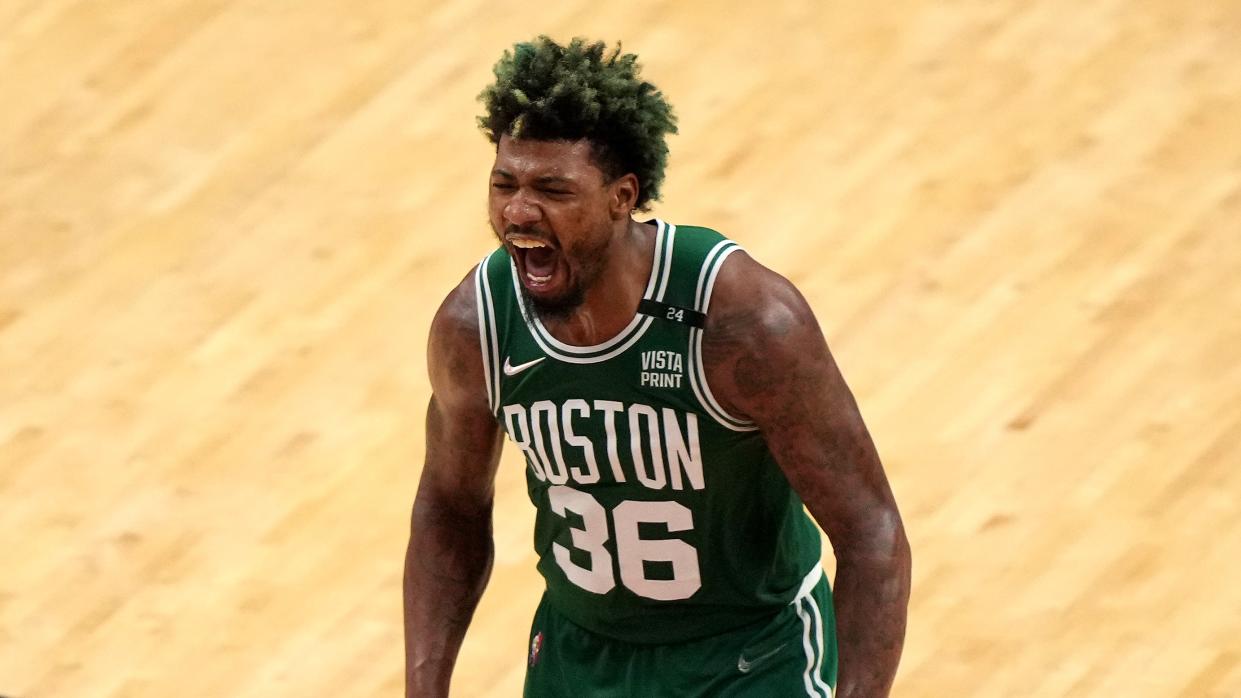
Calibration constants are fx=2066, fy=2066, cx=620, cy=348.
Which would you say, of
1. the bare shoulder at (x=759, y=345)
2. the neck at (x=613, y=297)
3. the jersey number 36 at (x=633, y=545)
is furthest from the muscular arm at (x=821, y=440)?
the jersey number 36 at (x=633, y=545)

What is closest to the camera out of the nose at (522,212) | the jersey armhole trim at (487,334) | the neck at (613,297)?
the nose at (522,212)

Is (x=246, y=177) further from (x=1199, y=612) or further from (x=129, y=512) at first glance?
(x=1199, y=612)

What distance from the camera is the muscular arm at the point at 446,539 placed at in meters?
3.17

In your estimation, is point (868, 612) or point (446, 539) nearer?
point (868, 612)

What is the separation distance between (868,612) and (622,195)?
679 millimetres

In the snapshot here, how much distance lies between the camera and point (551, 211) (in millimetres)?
2746

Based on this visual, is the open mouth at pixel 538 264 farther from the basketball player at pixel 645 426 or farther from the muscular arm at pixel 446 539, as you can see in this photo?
the muscular arm at pixel 446 539

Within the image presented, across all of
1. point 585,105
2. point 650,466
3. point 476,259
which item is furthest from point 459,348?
point 476,259

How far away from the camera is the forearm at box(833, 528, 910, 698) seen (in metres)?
2.89

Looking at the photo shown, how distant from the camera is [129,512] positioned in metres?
5.26

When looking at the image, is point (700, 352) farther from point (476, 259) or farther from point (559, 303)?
point (476, 259)

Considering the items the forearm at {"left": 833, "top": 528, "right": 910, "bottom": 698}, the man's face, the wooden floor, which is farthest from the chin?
the wooden floor

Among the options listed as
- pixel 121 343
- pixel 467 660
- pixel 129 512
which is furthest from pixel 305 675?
pixel 121 343

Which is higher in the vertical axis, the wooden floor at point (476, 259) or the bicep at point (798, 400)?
the wooden floor at point (476, 259)
